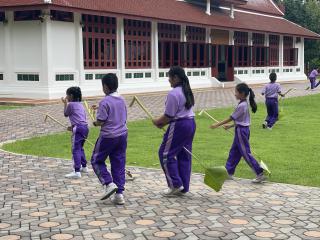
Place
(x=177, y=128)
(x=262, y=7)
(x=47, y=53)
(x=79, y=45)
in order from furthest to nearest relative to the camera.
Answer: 1. (x=262, y=7)
2. (x=79, y=45)
3. (x=47, y=53)
4. (x=177, y=128)

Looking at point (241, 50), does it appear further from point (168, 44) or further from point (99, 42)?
point (99, 42)

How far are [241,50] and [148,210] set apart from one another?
2951 cm

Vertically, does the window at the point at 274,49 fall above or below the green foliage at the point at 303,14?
below

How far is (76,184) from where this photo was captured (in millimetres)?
7078

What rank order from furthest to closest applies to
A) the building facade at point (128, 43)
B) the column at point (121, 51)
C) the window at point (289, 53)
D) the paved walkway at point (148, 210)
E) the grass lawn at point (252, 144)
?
1. the window at point (289, 53)
2. the column at point (121, 51)
3. the building facade at point (128, 43)
4. the grass lawn at point (252, 144)
5. the paved walkway at point (148, 210)

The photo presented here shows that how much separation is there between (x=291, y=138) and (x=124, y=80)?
13761 mm

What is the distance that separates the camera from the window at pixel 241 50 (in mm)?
33859

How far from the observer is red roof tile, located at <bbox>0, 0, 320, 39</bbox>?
21.2m

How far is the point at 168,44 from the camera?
27.9m

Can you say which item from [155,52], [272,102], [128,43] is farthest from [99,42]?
[272,102]

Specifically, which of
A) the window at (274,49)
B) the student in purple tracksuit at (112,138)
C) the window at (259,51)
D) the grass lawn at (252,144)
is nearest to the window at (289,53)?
the window at (274,49)

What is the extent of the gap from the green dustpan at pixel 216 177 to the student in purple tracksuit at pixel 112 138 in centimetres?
101

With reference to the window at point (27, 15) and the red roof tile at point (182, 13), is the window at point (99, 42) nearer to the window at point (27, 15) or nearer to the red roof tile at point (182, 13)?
the red roof tile at point (182, 13)

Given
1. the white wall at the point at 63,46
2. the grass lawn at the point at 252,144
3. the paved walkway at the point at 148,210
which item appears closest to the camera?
the paved walkway at the point at 148,210
